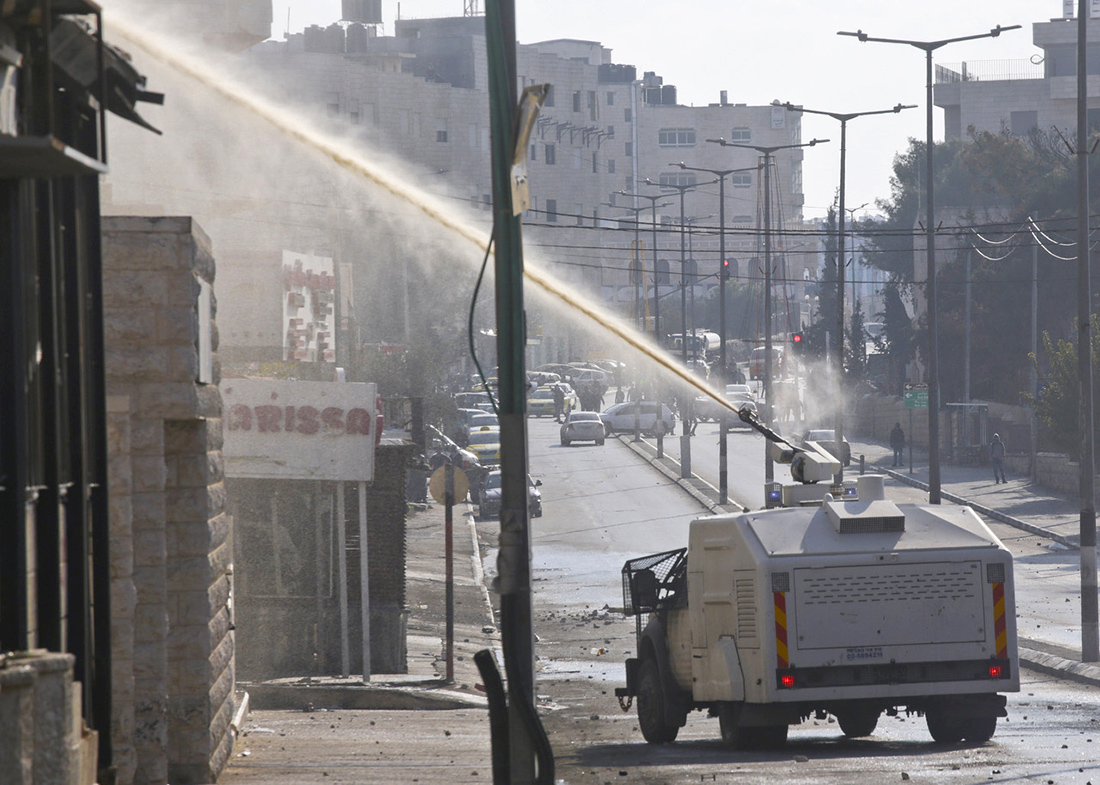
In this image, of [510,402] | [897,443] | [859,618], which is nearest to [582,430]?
[897,443]

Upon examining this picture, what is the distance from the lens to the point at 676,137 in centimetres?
16175

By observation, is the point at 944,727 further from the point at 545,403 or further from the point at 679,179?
the point at 679,179

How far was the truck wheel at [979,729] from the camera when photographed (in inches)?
479

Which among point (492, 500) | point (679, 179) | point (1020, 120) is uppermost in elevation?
point (679, 179)

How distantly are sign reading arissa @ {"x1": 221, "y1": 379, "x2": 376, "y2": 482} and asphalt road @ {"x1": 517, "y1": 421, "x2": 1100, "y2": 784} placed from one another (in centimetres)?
367

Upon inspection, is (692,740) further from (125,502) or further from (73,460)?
(73,460)

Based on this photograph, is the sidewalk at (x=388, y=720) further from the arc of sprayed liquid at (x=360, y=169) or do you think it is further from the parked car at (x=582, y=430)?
the parked car at (x=582, y=430)

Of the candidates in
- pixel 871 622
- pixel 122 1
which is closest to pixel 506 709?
pixel 871 622

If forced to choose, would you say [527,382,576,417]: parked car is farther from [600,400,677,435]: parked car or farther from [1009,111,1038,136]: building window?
[1009,111,1038,136]: building window

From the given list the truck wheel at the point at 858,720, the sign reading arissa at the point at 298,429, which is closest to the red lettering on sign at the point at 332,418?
the sign reading arissa at the point at 298,429

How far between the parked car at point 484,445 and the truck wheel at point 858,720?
35.7m

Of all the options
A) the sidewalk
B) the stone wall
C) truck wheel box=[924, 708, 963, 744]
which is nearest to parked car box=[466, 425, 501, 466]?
the sidewalk

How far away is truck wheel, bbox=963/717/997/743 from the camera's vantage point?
479 inches

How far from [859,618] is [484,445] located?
3819 centimetres
